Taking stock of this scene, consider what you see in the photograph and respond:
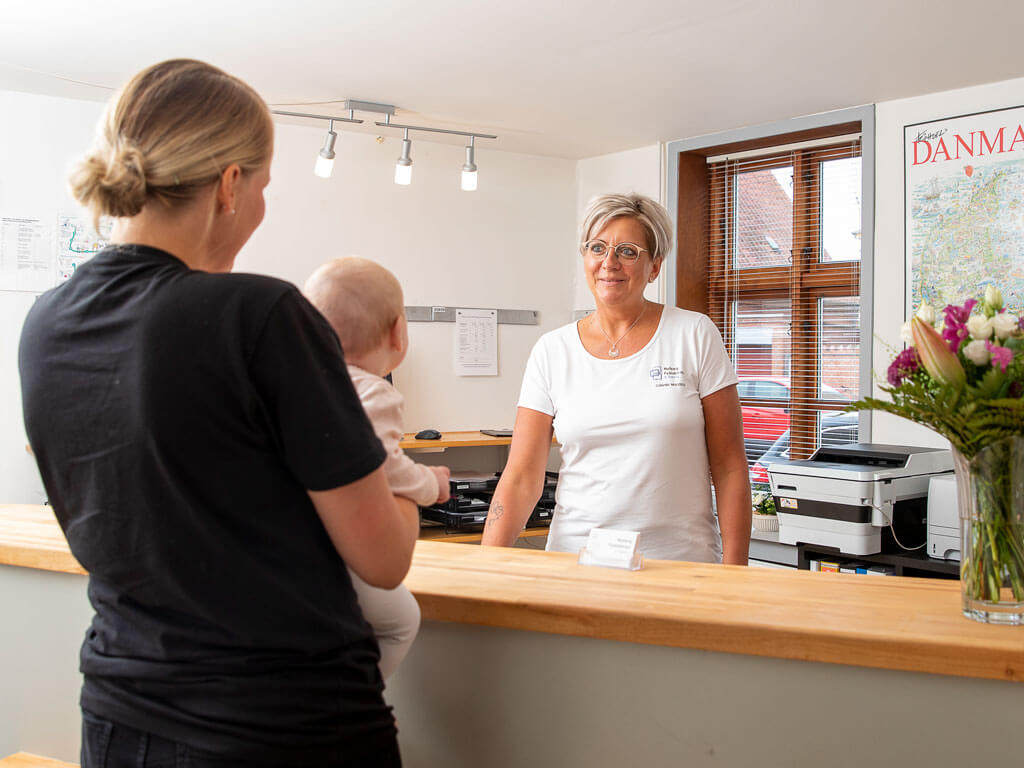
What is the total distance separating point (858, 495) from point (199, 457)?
9.30ft

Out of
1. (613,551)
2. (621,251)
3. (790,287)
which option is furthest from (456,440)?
(613,551)

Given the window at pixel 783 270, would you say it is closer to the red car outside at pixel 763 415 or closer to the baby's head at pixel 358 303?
the red car outside at pixel 763 415

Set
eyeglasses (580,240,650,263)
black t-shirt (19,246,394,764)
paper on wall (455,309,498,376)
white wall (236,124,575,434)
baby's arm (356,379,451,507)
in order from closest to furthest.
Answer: black t-shirt (19,246,394,764) → baby's arm (356,379,451,507) → eyeglasses (580,240,650,263) → white wall (236,124,575,434) → paper on wall (455,309,498,376)

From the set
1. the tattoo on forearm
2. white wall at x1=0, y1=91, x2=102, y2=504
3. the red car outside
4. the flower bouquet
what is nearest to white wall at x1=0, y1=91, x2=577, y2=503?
white wall at x1=0, y1=91, x2=102, y2=504

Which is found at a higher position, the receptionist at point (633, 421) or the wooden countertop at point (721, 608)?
the receptionist at point (633, 421)

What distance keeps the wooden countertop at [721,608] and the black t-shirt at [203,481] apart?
421mm

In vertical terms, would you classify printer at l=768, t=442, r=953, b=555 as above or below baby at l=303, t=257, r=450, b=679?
below

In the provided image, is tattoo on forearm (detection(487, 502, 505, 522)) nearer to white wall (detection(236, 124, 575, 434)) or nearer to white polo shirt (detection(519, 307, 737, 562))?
white polo shirt (detection(519, 307, 737, 562))

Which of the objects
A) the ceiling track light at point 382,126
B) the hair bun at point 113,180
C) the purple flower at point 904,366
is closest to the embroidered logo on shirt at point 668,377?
the purple flower at point 904,366

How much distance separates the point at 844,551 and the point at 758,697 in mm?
2286

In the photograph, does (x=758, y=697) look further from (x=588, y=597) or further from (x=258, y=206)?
(x=258, y=206)

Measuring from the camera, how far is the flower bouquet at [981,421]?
3.72 feet

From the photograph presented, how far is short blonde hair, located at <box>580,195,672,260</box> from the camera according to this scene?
209 centimetres

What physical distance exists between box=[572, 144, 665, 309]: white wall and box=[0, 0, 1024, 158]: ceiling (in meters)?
0.53
